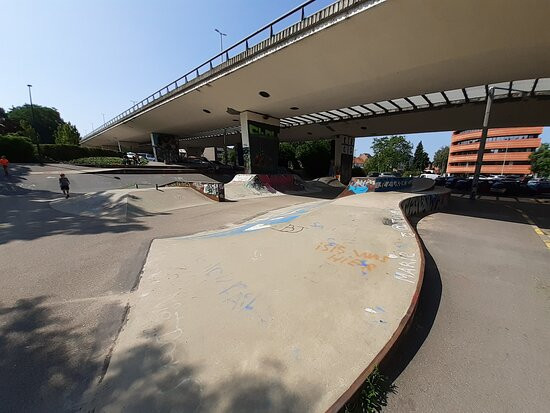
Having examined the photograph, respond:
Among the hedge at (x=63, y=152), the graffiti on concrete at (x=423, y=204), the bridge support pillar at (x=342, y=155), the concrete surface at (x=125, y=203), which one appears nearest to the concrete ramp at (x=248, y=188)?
the concrete surface at (x=125, y=203)

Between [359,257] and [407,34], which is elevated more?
[407,34]

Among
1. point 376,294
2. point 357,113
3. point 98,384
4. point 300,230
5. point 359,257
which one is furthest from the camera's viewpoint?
point 357,113

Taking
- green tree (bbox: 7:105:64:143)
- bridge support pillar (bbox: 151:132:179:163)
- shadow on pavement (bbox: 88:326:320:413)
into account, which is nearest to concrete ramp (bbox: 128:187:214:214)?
shadow on pavement (bbox: 88:326:320:413)

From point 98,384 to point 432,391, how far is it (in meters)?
3.26

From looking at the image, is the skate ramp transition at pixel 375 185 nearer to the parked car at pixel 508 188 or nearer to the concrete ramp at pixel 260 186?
the concrete ramp at pixel 260 186

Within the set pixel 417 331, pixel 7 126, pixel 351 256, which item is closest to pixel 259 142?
pixel 351 256

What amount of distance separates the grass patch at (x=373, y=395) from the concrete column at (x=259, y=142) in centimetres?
2031

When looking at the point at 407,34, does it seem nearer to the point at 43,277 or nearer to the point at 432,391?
the point at 432,391

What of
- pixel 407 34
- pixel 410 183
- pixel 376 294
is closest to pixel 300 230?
pixel 376 294

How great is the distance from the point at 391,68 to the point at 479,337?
12.2 meters

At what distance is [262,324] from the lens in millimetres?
2881

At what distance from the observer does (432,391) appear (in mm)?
2254

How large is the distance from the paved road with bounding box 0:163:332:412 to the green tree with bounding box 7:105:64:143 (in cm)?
8750

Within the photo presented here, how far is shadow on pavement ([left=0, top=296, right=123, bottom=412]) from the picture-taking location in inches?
80.9
